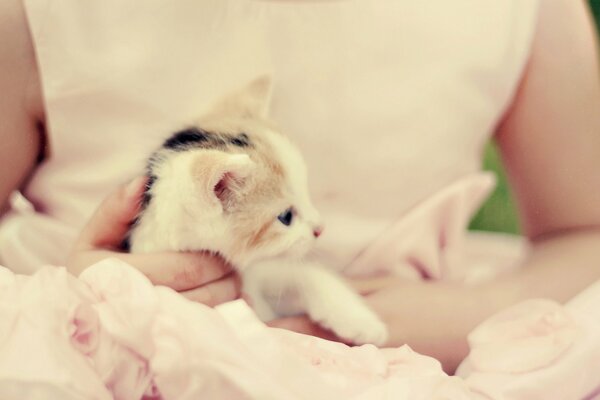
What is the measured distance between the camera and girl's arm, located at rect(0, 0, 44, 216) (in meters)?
0.49

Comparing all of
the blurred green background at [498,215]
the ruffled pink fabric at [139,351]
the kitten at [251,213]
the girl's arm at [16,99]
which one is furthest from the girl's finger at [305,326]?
the blurred green background at [498,215]

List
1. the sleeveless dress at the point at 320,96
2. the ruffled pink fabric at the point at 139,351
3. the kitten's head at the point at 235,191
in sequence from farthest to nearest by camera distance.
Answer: the sleeveless dress at the point at 320,96 → the kitten's head at the point at 235,191 → the ruffled pink fabric at the point at 139,351

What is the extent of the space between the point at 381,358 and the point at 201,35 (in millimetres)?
310

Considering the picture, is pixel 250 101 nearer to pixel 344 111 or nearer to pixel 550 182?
pixel 344 111

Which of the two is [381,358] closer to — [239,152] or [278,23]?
[239,152]

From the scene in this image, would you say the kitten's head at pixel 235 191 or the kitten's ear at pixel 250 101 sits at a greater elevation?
the kitten's ear at pixel 250 101

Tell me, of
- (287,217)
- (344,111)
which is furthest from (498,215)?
(287,217)

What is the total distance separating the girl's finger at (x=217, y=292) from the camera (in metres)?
0.44

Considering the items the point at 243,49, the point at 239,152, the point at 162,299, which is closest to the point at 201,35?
the point at 243,49

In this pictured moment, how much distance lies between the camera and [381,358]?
0.38 m

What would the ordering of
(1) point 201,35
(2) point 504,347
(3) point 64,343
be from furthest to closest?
(1) point 201,35 → (2) point 504,347 → (3) point 64,343

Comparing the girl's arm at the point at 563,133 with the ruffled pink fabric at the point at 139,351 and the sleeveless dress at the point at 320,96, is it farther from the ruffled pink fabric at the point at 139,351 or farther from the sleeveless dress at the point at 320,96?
the ruffled pink fabric at the point at 139,351

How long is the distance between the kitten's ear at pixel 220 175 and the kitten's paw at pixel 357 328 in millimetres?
121

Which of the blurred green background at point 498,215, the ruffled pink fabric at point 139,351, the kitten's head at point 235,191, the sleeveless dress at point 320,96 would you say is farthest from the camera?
the blurred green background at point 498,215
